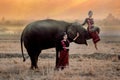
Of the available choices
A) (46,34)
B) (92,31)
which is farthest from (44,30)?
(92,31)

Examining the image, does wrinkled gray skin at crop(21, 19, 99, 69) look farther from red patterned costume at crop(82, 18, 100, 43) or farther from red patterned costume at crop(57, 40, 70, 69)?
red patterned costume at crop(57, 40, 70, 69)

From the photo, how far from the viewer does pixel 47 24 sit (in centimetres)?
2016

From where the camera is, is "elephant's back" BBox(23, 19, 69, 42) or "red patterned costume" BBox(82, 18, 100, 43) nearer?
"red patterned costume" BBox(82, 18, 100, 43)

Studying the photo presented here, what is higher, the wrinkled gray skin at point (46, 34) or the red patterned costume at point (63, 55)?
the wrinkled gray skin at point (46, 34)

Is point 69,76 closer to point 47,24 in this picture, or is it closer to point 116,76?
point 116,76

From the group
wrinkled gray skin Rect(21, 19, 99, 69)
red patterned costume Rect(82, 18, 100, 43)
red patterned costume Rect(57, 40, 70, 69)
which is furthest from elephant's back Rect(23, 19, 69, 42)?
red patterned costume Rect(82, 18, 100, 43)

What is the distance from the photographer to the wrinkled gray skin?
19.8 metres

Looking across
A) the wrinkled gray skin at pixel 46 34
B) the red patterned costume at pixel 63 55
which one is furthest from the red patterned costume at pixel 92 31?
the red patterned costume at pixel 63 55

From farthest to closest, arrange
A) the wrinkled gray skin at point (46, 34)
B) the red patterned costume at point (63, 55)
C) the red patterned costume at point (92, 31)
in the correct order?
the wrinkled gray skin at point (46, 34)
the red patterned costume at point (92, 31)
the red patterned costume at point (63, 55)

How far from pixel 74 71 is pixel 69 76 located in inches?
55.6

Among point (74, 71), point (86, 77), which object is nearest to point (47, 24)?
point (74, 71)

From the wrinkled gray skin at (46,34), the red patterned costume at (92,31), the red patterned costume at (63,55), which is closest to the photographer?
the red patterned costume at (63,55)

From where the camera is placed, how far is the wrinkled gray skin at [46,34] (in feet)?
64.8

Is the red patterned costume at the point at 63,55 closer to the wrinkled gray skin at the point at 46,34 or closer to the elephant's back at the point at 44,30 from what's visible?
the wrinkled gray skin at the point at 46,34
